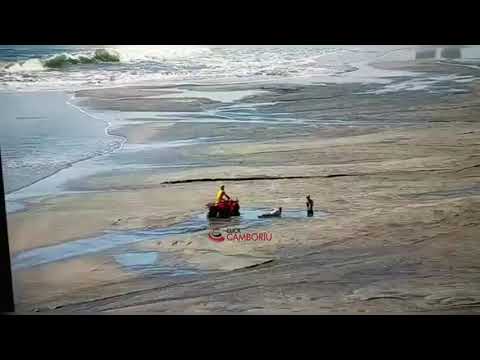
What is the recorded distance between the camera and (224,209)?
76.2 inches

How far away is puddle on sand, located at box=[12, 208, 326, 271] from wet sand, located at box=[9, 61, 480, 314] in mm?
20

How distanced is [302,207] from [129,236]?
70cm

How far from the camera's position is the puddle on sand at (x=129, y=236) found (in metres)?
1.94

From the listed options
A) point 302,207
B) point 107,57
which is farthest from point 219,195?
point 107,57

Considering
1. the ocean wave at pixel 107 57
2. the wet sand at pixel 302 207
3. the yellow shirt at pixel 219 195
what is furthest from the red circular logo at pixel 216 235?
the ocean wave at pixel 107 57

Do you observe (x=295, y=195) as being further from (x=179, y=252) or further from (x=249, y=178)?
(x=179, y=252)

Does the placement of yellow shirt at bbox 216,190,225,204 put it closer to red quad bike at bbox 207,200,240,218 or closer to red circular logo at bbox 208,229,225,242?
red quad bike at bbox 207,200,240,218

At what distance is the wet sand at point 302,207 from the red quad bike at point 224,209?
31mm

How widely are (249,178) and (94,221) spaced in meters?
0.64

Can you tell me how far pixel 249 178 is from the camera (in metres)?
1.93

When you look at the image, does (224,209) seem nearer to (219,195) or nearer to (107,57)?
(219,195)

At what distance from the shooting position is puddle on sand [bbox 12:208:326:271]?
1.94m

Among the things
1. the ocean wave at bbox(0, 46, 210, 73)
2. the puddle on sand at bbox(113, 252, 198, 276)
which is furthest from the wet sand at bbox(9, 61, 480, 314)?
the ocean wave at bbox(0, 46, 210, 73)
